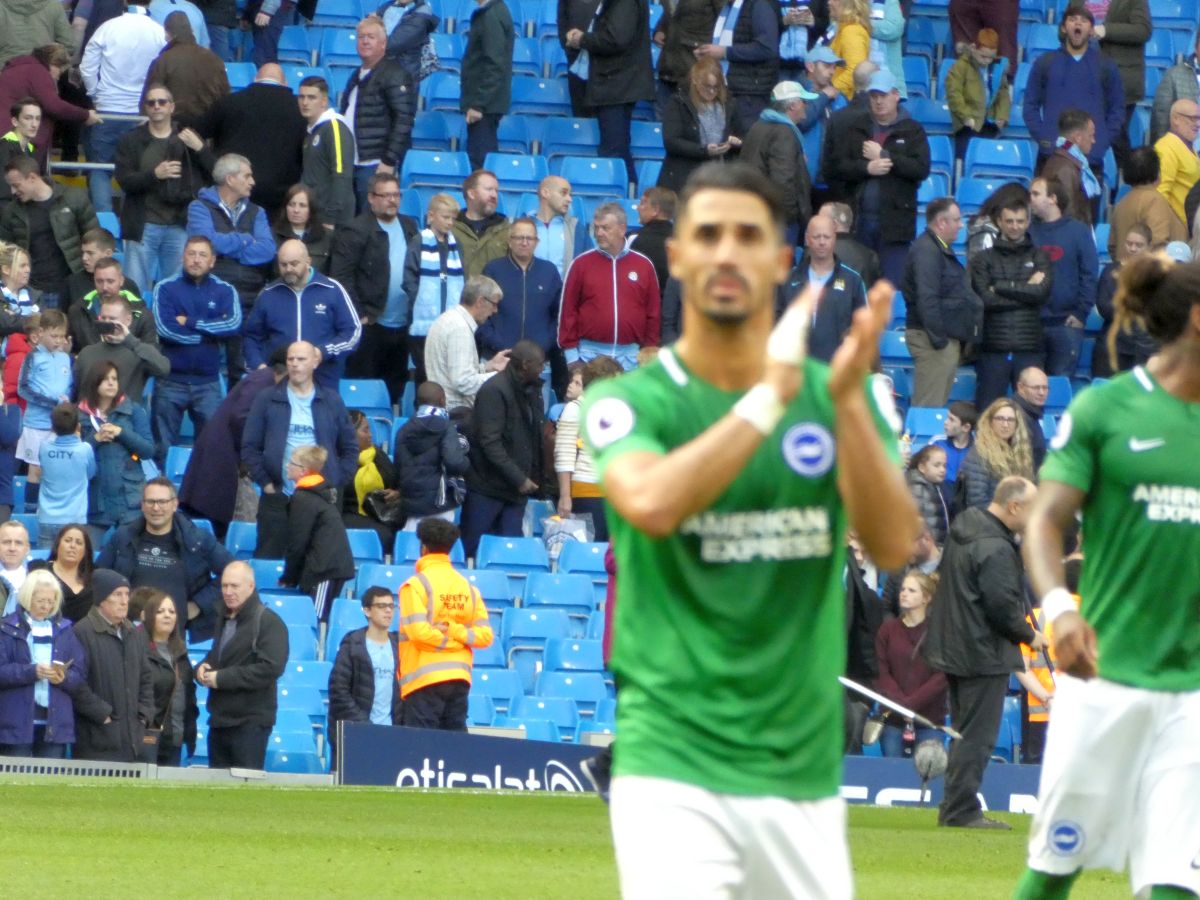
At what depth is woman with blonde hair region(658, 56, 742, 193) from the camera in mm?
19219

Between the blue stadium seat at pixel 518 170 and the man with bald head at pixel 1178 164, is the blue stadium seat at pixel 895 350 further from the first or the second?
the blue stadium seat at pixel 518 170

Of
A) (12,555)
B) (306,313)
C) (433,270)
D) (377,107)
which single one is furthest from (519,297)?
(12,555)

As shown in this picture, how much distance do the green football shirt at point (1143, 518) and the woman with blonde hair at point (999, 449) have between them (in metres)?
10.6

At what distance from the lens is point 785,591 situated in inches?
171

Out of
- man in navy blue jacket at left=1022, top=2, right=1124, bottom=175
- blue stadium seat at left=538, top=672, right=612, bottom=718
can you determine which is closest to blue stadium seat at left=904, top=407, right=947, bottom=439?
man in navy blue jacket at left=1022, top=2, right=1124, bottom=175

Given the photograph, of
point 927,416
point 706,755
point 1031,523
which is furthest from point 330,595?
Result: point 706,755

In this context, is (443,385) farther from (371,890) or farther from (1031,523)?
(1031,523)

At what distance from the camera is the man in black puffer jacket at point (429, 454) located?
55.6 ft

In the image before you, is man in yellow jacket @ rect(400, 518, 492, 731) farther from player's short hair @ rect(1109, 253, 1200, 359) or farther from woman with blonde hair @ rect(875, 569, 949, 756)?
player's short hair @ rect(1109, 253, 1200, 359)

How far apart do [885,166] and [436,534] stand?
6.36 meters

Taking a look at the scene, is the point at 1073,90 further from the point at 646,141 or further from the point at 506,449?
the point at 506,449

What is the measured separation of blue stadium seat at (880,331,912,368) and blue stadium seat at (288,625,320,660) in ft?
19.9

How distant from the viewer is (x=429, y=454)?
671 inches

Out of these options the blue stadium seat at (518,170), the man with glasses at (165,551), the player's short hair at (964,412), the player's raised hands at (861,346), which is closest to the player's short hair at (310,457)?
the man with glasses at (165,551)
